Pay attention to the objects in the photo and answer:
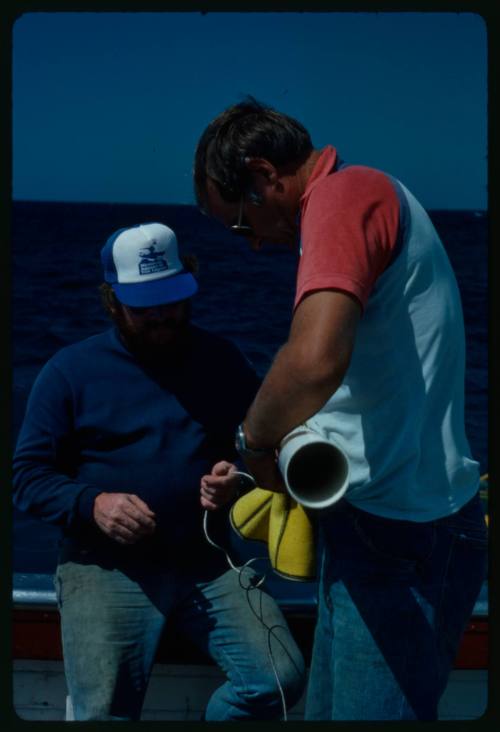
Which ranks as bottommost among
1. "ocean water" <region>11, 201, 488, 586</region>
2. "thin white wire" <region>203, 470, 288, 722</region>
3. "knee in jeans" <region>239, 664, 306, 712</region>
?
"ocean water" <region>11, 201, 488, 586</region>

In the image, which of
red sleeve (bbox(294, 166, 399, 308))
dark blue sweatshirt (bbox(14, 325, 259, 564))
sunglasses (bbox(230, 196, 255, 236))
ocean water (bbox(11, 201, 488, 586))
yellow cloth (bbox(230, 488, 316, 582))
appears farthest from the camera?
ocean water (bbox(11, 201, 488, 586))

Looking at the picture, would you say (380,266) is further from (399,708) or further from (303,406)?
(399,708)

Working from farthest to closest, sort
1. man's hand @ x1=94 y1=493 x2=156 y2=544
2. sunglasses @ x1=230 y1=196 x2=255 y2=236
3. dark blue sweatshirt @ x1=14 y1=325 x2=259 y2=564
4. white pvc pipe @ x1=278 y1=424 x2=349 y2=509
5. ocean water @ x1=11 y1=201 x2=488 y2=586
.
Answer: ocean water @ x1=11 y1=201 x2=488 y2=586 → dark blue sweatshirt @ x1=14 y1=325 x2=259 y2=564 → man's hand @ x1=94 y1=493 x2=156 y2=544 → sunglasses @ x1=230 y1=196 x2=255 y2=236 → white pvc pipe @ x1=278 y1=424 x2=349 y2=509

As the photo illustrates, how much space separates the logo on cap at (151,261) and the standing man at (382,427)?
80 centimetres

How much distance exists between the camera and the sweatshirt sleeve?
2654 mm

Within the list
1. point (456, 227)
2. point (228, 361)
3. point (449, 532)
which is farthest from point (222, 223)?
point (456, 227)

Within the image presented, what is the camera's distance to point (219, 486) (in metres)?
2.62

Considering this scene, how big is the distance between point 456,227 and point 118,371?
66177mm

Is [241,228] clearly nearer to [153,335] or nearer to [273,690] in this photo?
[153,335]

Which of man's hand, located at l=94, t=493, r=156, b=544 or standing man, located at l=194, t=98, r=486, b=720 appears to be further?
man's hand, located at l=94, t=493, r=156, b=544

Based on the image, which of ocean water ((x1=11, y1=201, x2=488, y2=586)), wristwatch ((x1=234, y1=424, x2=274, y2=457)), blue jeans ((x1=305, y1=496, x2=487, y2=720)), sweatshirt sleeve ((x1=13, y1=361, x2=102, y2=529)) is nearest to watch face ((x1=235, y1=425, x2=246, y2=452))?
wristwatch ((x1=234, y1=424, x2=274, y2=457))

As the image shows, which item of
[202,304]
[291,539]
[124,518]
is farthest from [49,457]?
[202,304]

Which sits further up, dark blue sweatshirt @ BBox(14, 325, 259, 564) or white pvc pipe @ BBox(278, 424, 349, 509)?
white pvc pipe @ BBox(278, 424, 349, 509)

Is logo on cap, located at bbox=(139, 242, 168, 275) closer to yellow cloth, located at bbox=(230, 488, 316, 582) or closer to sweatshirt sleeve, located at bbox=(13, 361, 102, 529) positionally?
sweatshirt sleeve, located at bbox=(13, 361, 102, 529)
